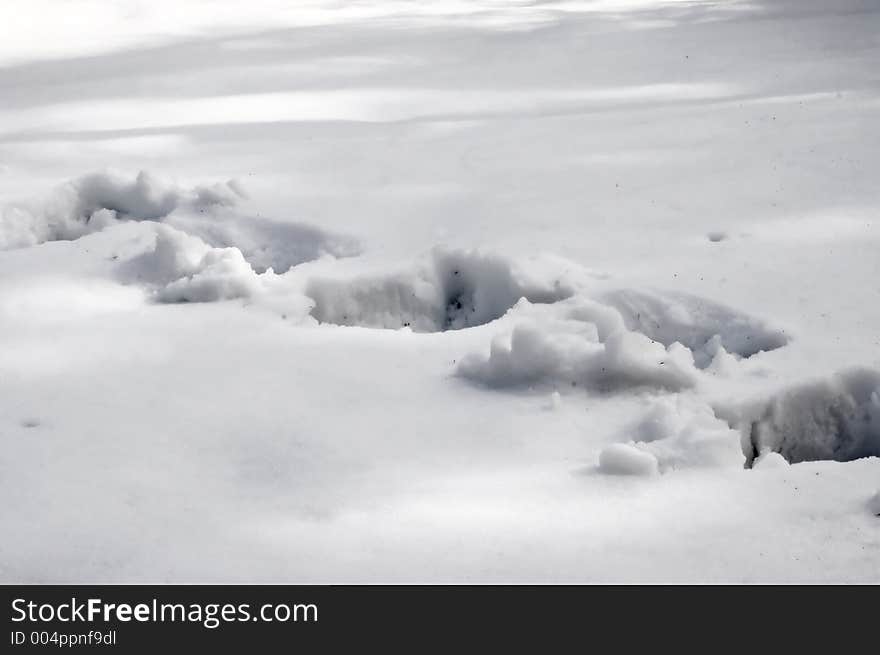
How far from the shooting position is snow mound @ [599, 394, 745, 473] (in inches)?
60.3

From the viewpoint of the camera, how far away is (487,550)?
1.35m

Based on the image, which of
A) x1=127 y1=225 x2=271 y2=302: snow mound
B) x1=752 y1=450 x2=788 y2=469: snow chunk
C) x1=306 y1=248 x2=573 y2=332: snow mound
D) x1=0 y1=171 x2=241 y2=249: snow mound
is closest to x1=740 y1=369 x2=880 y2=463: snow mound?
x1=752 y1=450 x2=788 y2=469: snow chunk

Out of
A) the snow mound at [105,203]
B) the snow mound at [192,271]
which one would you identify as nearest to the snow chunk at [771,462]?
the snow mound at [192,271]

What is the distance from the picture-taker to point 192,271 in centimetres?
234

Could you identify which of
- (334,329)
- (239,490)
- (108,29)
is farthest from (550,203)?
(108,29)

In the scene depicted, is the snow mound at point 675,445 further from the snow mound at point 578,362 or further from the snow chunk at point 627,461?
the snow mound at point 578,362

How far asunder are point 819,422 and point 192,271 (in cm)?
142

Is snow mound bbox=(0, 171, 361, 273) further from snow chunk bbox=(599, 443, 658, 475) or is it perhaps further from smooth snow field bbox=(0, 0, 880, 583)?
snow chunk bbox=(599, 443, 658, 475)

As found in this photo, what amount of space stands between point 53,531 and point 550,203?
5.83 ft

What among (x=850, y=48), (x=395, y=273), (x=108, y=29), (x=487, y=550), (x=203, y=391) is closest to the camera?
(x=487, y=550)

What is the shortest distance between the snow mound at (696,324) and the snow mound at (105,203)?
4.28 ft

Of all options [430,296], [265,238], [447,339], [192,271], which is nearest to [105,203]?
[265,238]

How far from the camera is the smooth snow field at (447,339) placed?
1389 mm
